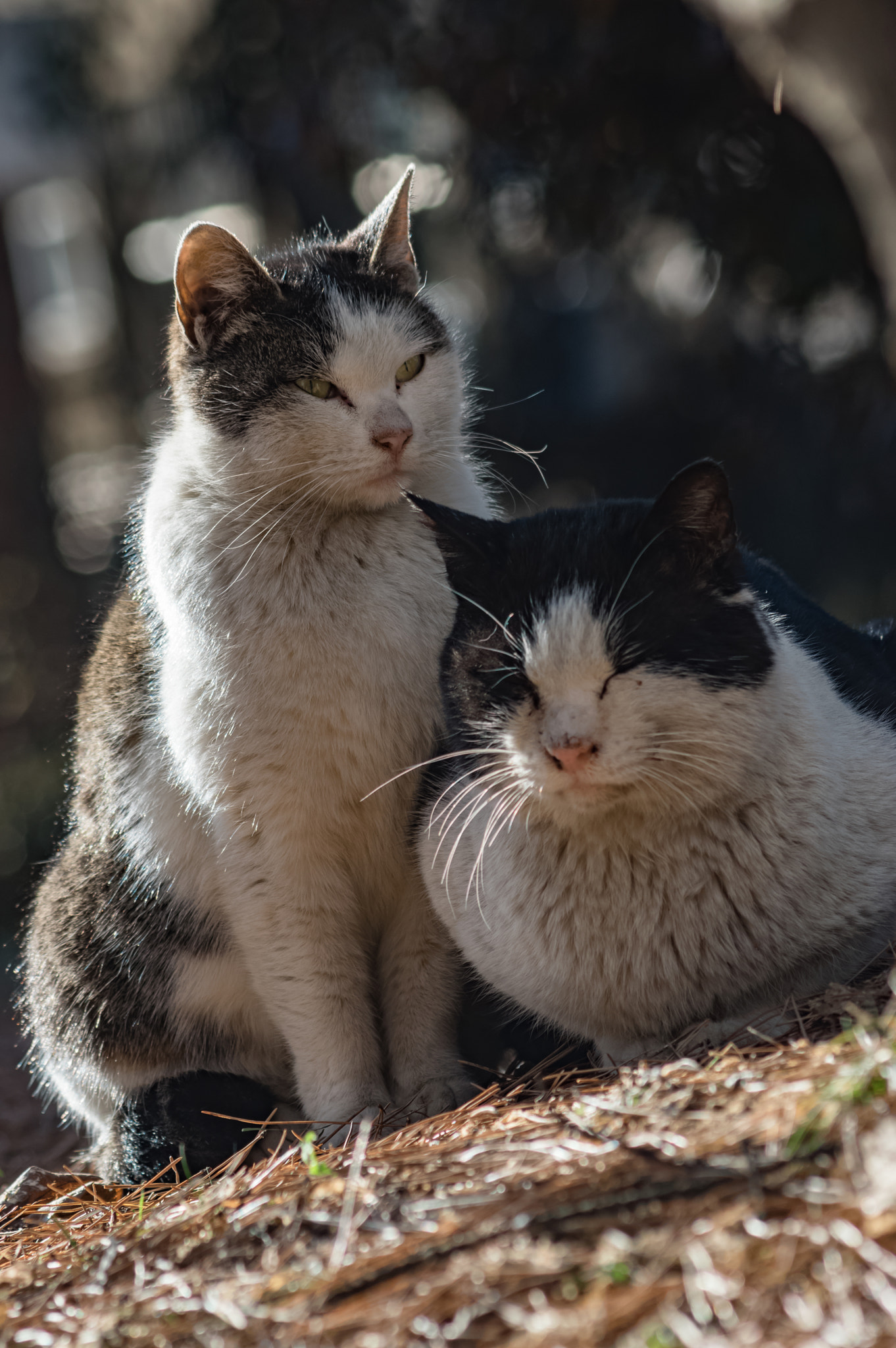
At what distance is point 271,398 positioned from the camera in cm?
238

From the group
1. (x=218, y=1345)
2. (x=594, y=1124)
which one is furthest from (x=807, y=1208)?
(x=218, y=1345)

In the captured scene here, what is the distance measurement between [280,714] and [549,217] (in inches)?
139

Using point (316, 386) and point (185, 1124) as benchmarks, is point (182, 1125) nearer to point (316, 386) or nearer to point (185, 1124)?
point (185, 1124)

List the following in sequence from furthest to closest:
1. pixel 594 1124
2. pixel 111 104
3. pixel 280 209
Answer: pixel 280 209 → pixel 111 104 → pixel 594 1124

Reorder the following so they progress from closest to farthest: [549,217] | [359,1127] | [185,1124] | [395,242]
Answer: [359,1127], [185,1124], [395,242], [549,217]

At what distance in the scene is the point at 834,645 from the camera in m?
2.50

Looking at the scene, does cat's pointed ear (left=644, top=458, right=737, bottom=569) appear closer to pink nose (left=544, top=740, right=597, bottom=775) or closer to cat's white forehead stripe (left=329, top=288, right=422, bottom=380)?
pink nose (left=544, top=740, right=597, bottom=775)

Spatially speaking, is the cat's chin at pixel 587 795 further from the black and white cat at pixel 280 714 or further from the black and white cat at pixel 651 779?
the black and white cat at pixel 280 714

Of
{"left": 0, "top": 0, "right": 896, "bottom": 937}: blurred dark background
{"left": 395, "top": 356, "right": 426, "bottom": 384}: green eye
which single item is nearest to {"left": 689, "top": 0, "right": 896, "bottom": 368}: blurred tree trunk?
{"left": 0, "top": 0, "right": 896, "bottom": 937}: blurred dark background

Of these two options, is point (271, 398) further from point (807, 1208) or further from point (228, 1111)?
point (807, 1208)

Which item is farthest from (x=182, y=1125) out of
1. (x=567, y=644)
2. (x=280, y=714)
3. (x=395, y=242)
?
(x=395, y=242)

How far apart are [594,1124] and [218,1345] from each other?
1.81ft

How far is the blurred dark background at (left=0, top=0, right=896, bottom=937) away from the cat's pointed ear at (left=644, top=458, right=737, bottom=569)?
121 cm

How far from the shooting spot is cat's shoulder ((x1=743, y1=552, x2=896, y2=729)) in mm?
2330
